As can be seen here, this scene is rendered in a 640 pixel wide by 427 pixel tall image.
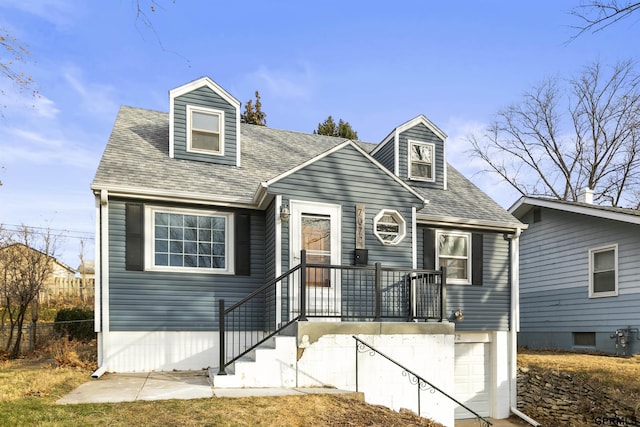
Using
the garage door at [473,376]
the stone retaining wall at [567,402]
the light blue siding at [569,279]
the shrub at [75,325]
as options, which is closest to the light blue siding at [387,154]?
the garage door at [473,376]

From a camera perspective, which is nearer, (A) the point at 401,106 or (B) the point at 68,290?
(A) the point at 401,106

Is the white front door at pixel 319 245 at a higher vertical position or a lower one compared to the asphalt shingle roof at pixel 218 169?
lower

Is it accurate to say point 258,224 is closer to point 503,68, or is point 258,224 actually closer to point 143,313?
point 143,313

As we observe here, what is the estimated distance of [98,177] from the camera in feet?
30.9

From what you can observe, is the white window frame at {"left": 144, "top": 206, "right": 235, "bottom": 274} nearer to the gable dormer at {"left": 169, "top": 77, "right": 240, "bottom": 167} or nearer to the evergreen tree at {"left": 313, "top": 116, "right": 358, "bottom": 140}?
the gable dormer at {"left": 169, "top": 77, "right": 240, "bottom": 167}

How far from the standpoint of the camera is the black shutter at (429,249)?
11.7m

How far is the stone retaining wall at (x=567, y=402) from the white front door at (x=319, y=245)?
18.0 ft

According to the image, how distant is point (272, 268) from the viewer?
9.82 meters

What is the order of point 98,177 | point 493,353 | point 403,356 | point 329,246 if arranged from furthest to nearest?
point 493,353, point 329,246, point 98,177, point 403,356

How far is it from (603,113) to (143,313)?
75.0 ft

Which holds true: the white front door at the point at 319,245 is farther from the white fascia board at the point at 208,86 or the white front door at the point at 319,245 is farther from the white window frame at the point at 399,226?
the white fascia board at the point at 208,86

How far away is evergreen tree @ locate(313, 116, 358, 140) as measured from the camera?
1025 inches

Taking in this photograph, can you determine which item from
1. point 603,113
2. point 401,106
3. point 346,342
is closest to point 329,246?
point 346,342

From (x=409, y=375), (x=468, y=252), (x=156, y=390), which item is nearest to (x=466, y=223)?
(x=468, y=252)
